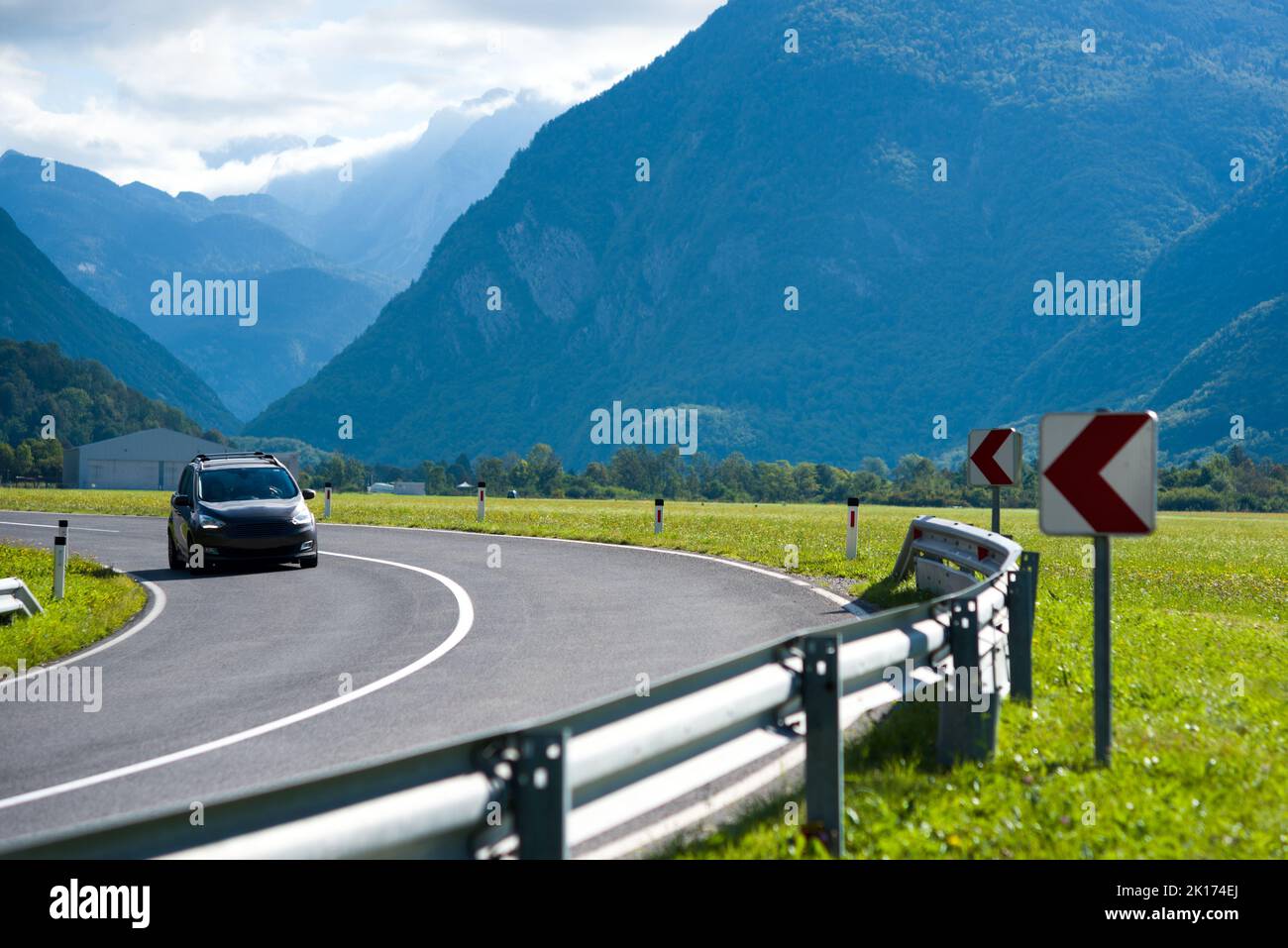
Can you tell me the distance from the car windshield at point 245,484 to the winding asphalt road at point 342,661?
1.18 m

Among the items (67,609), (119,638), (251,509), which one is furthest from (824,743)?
(251,509)

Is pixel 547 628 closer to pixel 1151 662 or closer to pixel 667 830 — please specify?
pixel 1151 662

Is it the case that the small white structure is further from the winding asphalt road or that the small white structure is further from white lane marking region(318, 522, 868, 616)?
the winding asphalt road

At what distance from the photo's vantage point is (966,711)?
597 cm

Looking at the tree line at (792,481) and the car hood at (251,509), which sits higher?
the car hood at (251,509)

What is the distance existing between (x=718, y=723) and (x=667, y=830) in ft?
2.05

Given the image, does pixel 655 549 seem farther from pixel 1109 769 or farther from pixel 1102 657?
pixel 1109 769

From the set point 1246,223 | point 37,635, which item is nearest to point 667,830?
point 37,635

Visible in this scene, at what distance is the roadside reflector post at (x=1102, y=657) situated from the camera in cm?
615

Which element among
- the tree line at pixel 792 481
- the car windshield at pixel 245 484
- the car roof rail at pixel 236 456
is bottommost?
the tree line at pixel 792 481

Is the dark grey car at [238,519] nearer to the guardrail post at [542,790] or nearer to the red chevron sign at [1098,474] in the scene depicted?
the red chevron sign at [1098,474]

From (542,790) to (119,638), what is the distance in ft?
31.8

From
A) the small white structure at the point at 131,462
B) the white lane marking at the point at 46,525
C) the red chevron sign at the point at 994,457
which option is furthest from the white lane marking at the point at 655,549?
the small white structure at the point at 131,462

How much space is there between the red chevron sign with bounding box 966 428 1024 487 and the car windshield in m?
9.99
